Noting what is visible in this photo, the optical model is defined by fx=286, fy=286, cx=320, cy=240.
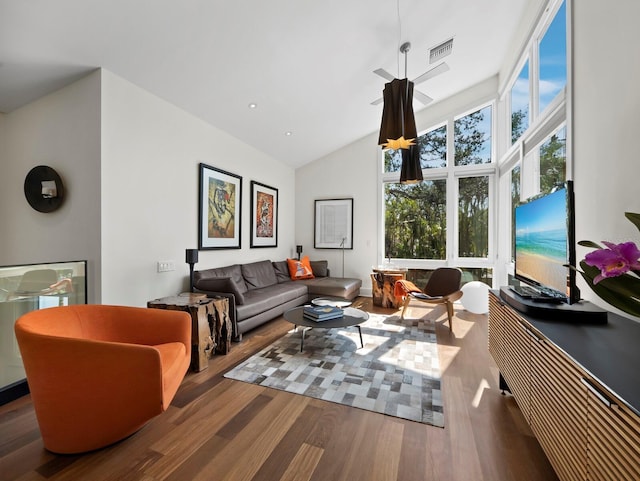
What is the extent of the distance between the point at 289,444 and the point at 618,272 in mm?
1665

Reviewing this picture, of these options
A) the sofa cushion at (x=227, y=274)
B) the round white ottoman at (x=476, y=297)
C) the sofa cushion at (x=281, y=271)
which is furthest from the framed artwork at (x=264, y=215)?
the round white ottoman at (x=476, y=297)

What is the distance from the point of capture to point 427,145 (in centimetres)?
543

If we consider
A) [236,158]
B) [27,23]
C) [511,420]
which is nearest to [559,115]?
[511,420]

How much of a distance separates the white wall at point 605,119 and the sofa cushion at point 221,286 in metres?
3.00

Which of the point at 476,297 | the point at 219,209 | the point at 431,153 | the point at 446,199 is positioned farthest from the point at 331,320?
the point at 431,153

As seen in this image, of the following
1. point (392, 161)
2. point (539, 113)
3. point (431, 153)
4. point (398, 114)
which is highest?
point (431, 153)

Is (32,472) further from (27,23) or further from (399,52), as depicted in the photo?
(399,52)

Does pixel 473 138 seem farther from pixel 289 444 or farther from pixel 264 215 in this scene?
pixel 289 444

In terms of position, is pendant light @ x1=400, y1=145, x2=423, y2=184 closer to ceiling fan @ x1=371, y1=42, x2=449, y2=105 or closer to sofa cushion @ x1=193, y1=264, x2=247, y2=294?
ceiling fan @ x1=371, y1=42, x2=449, y2=105

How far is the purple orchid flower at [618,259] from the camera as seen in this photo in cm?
83

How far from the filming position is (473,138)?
5055mm

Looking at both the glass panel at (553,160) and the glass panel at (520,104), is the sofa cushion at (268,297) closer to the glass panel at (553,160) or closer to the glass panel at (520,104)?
the glass panel at (553,160)

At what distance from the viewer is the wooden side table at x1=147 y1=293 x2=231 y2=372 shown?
250cm

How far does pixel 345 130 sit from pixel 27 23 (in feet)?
13.2
